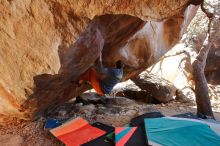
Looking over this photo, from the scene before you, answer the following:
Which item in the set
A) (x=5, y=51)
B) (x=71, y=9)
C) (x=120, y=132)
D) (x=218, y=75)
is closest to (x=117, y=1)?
(x=71, y=9)

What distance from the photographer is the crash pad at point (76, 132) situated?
13.9ft

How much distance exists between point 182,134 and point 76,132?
200 centimetres

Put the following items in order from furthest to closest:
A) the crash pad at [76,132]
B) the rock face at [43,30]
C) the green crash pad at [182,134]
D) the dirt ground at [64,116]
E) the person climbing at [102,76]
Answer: the person climbing at [102,76] < the dirt ground at [64,116] < the crash pad at [76,132] < the green crash pad at [182,134] < the rock face at [43,30]

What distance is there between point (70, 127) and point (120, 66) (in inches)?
76.7

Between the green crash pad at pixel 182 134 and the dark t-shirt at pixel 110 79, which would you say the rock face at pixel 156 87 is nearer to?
the dark t-shirt at pixel 110 79

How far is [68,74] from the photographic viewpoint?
4.56m

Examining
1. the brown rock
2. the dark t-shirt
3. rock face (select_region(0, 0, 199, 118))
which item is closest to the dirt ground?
the brown rock

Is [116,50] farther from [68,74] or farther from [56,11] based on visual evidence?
[56,11]

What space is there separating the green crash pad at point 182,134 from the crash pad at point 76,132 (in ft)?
3.28

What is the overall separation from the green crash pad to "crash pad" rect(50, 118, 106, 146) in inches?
39.3

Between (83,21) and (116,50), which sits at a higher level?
(116,50)

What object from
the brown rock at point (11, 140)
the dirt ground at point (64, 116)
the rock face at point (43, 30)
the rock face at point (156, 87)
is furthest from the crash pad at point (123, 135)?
the rock face at point (156, 87)

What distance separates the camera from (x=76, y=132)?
15.0 feet

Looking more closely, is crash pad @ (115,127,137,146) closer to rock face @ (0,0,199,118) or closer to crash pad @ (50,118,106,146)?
crash pad @ (50,118,106,146)
